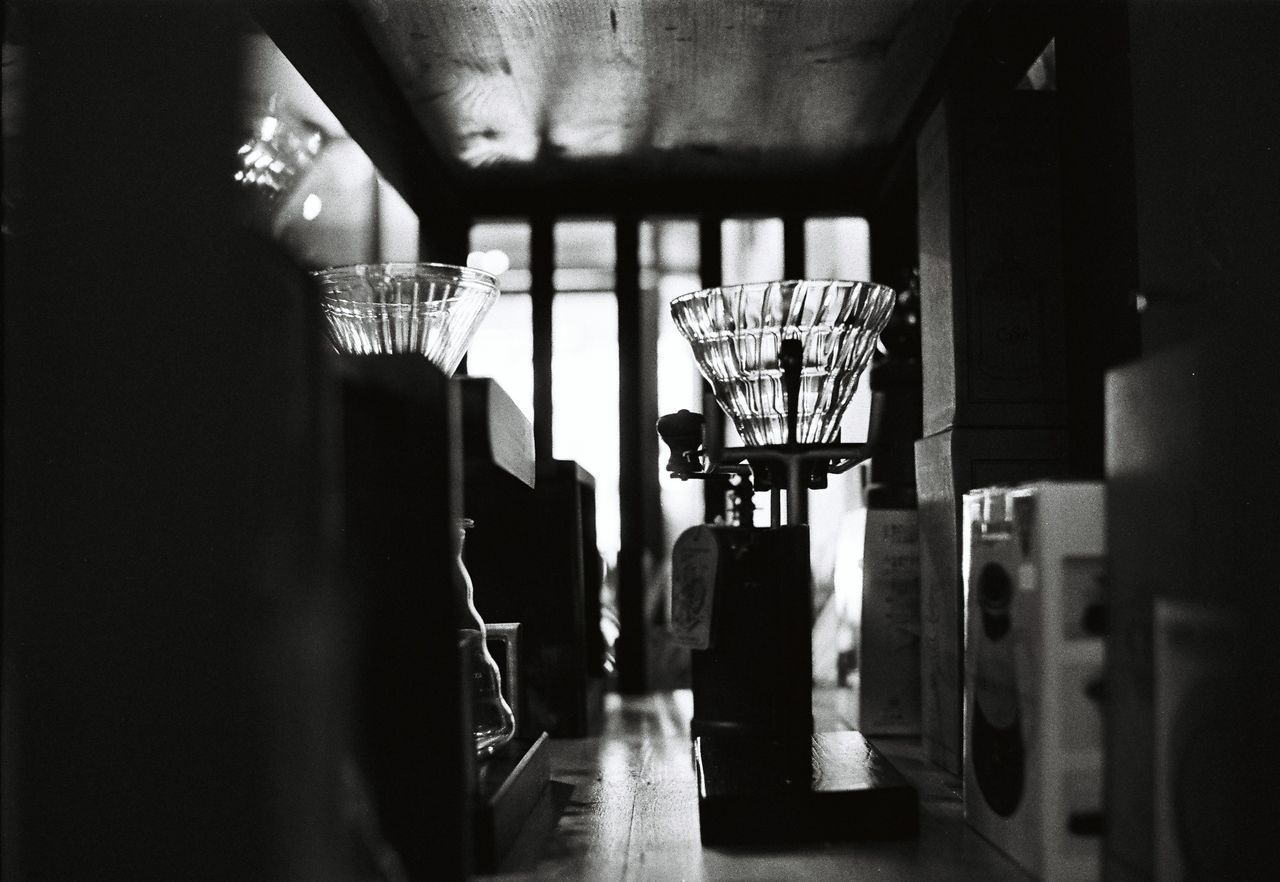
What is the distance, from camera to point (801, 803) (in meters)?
→ 0.77

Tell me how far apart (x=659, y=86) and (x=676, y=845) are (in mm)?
848

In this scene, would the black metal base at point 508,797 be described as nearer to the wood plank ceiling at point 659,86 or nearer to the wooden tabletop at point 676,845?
the wooden tabletop at point 676,845

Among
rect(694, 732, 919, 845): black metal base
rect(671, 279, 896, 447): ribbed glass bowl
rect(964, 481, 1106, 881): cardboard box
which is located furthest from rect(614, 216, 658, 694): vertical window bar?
rect(964, 481, 1106, 881): cardboard box

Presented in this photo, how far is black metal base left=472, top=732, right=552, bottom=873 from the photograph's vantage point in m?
0.67

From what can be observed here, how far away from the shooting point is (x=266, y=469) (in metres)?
0.65

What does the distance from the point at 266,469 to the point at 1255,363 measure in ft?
2.04

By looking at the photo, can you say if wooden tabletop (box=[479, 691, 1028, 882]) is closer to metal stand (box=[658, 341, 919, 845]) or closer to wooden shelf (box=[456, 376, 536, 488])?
metal stand (box=[658, 341, 919, 845])

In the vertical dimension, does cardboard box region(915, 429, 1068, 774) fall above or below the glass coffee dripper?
below

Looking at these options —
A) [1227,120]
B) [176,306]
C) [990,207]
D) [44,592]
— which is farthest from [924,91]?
[44,592]

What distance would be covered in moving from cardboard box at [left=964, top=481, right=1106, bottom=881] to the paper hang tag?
11.6 inches

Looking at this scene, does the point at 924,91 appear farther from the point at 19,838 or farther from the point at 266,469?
the point at 19,838

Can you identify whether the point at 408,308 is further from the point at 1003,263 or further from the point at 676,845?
the point at 1003,263

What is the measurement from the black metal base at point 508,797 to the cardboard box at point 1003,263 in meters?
0.56

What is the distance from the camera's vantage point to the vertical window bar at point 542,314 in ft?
6.11
